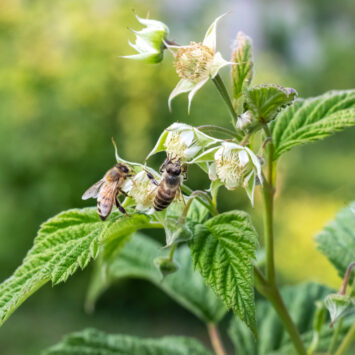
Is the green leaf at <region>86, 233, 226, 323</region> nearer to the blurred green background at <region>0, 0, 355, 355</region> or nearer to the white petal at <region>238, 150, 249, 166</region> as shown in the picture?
the white petal at <region>238, 150, 249, 166</region>

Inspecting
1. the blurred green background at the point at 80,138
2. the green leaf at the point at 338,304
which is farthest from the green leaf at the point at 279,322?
the blurred green background at the point at 80,138

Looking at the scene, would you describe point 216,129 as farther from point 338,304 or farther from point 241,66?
point 338,304

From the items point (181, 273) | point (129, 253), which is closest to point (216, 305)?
point (181, 273)

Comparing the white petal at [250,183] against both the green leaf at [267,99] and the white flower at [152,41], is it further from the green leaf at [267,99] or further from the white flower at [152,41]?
the white flower at [152,41]

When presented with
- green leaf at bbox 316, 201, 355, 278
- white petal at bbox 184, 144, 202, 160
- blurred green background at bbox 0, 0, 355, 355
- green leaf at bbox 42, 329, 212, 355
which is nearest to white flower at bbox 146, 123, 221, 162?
white petal at bbox 184, 144, 202, 160

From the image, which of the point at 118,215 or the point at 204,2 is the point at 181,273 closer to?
the point at 118,215

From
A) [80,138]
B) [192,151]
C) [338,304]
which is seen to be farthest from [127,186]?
[80,138]

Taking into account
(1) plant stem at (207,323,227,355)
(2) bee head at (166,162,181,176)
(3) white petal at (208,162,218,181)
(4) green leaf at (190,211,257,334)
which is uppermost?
(2) bee head at (166,162,181,176)
